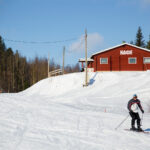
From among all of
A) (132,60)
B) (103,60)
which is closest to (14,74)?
(103,60)

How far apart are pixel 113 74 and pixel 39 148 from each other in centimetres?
2767

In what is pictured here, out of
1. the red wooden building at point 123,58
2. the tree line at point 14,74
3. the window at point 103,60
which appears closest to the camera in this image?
the red wooden building at point 123,58

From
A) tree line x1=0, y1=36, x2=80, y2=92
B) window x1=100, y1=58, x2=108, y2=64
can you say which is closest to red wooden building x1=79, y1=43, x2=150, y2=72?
window x1=100, y1=58, x2=108, y2=64

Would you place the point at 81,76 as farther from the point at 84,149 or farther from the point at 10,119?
the point at 84,149

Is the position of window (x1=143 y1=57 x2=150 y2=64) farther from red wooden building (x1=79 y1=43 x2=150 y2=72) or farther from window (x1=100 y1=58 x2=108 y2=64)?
window (x1=100 y1=58 x2=108 y2=64)

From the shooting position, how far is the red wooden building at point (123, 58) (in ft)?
118

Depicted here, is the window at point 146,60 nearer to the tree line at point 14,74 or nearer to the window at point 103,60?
the window at point 103,60

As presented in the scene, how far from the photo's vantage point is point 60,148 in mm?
6996

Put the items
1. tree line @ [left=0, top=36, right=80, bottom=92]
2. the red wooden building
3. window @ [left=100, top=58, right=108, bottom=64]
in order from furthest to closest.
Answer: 1. tree line @ [left=0, top=36, right=80, bottom=92]
2. window @ [left=100, top=58, right=108, bottom=64]
3. the red wooden building

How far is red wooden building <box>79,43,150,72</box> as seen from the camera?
35.8 m

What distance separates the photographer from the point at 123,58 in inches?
1422

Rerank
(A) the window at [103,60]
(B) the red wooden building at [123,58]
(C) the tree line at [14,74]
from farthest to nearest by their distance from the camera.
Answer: (C) the tree line at [14,74] → (A) the window at [103,60] → (B) the red wooden building at [123,58]

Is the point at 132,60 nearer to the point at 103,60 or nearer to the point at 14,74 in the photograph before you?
the point at 103,60

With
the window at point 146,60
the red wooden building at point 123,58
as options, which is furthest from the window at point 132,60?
the window at point 146,60
